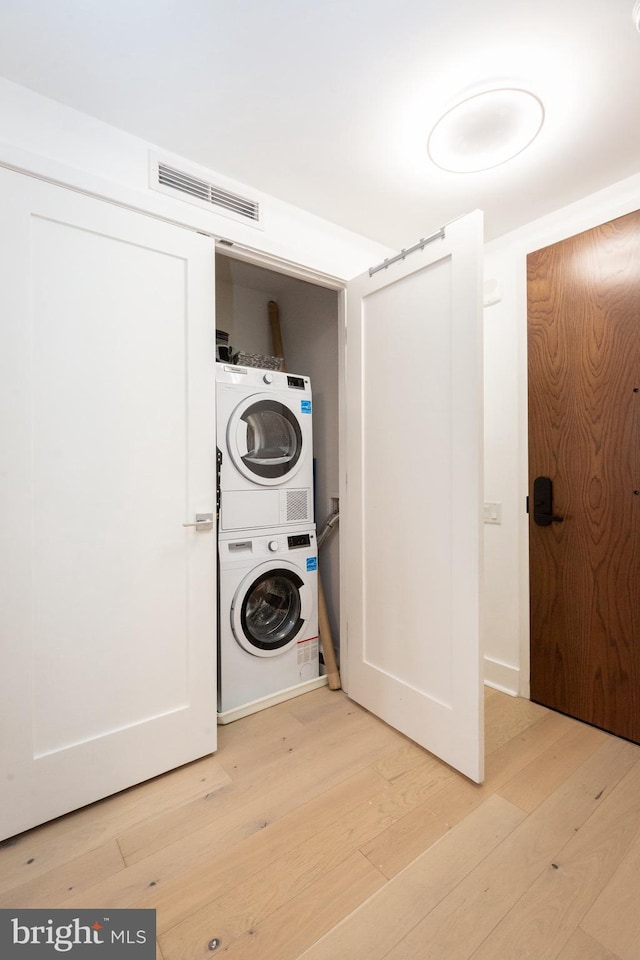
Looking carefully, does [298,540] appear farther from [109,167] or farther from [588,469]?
[109,167]

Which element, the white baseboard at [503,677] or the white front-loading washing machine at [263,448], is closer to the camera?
the white front-loading washing machine at [263,448]

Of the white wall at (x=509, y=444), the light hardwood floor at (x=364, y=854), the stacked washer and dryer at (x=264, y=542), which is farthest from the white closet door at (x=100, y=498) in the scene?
the white wall at (x=509, y=444)

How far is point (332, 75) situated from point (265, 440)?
1509mm

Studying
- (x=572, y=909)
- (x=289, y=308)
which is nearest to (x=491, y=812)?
(x=572, y=909)

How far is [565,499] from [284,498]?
1.42 m

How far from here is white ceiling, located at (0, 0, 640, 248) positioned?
4.01ft

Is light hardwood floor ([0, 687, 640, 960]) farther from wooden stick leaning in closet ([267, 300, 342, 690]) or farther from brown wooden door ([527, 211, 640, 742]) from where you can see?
wooden stick leaning in closet ([267, 300, 342, 690])

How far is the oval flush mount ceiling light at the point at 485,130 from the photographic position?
4.81 feet

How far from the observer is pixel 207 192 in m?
1.84

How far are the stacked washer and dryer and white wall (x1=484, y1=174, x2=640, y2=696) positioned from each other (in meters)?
1.02

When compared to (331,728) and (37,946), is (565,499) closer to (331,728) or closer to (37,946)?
(331,728)

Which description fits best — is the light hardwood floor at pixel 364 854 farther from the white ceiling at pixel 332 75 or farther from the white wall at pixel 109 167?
the white ceiling at pixel 332 75

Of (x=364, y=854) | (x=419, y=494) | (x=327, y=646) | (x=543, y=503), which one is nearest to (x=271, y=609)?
(x=327, y=646)

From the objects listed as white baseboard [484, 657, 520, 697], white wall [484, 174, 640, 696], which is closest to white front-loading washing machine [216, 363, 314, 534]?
white wall [484, 174, 640, 696]
